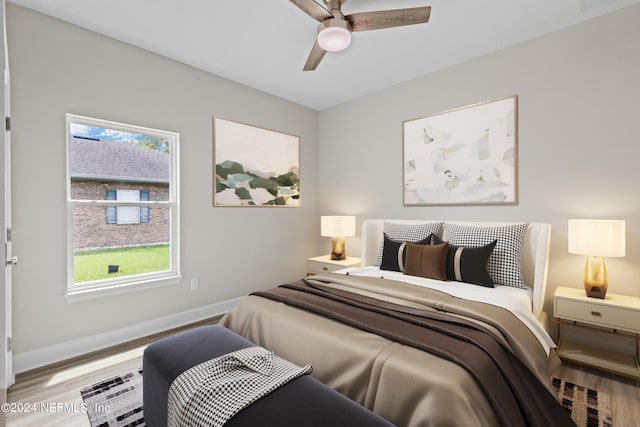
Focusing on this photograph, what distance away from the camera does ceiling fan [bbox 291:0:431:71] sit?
→ 1924 mm

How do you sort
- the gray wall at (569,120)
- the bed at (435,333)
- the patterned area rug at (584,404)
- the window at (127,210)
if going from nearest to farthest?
the bed at (435,333) < the patterned area rug at (584,404) < the gray wall at (569,120) < the window at (127,210)

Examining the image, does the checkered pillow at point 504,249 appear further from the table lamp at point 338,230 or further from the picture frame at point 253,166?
the picture frame at point 253,166

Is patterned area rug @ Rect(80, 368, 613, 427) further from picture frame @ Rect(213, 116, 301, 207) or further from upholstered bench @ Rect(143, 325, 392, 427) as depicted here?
picture frame @ Rect(213, 116, 301, 207)

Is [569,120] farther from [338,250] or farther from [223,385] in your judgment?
[223,385]

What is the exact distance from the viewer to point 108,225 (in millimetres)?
2666

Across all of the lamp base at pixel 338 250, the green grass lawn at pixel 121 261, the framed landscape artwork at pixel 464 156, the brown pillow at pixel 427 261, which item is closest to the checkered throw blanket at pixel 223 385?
the brown pillow at pixel 427 261

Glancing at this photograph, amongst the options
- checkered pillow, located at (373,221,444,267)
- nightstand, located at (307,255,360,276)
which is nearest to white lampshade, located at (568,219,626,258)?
checkered pillow, located at (373,221,444,267)

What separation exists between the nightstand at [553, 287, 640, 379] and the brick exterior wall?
3490mm

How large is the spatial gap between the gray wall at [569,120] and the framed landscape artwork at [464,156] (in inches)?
3.3

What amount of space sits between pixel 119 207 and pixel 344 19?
2443mm

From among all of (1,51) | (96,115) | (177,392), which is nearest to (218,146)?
(96,115)

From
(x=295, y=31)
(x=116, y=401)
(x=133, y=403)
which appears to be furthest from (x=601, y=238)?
(x=116, y=401)

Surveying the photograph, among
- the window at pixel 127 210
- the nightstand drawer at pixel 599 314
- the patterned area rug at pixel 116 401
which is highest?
the window at pixel 127 210

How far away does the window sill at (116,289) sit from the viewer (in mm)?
2423
